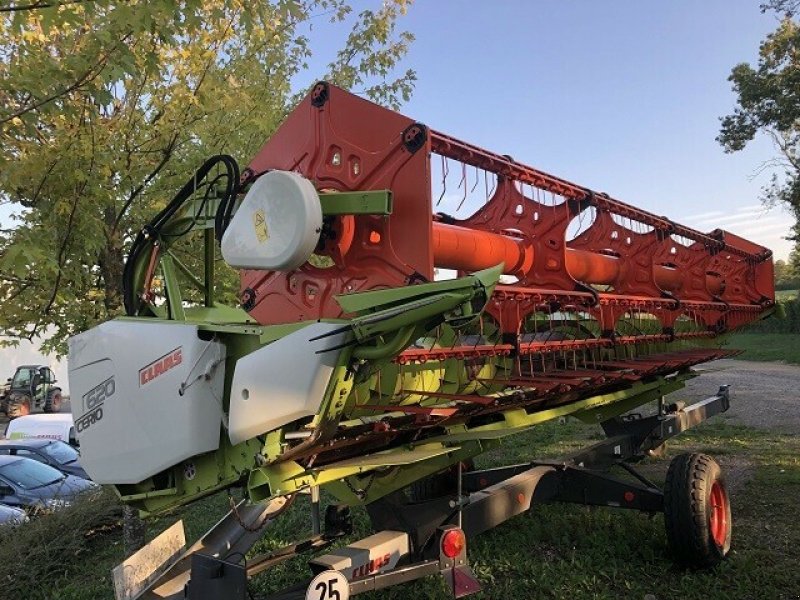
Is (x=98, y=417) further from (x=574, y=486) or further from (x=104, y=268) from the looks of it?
(x=574, y=486)

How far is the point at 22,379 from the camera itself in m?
26.4

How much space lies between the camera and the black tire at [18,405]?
24703 mm

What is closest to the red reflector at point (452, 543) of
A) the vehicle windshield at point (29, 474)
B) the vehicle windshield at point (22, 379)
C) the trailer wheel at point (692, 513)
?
the trailer wheel at point (692, 513)

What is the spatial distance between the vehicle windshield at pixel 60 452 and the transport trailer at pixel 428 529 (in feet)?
32.7

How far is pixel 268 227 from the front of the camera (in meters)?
2.74

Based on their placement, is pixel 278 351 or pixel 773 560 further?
pixel 773 560

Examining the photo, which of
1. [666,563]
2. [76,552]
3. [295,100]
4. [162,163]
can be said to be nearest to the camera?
[666,563]

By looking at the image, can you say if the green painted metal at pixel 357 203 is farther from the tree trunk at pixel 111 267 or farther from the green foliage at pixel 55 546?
the green foliage at pixel 55 546

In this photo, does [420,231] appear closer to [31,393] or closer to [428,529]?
[428,529]

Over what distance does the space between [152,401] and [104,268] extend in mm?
3336

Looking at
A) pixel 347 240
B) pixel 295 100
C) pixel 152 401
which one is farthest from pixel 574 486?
pixel 295 100

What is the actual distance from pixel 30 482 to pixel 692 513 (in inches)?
380

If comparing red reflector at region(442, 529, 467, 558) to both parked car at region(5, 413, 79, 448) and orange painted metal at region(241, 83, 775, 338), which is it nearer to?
orange painted metal at region(241, 83, 775, 338)

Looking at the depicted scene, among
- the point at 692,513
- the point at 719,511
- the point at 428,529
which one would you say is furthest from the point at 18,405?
the point at 692,513
